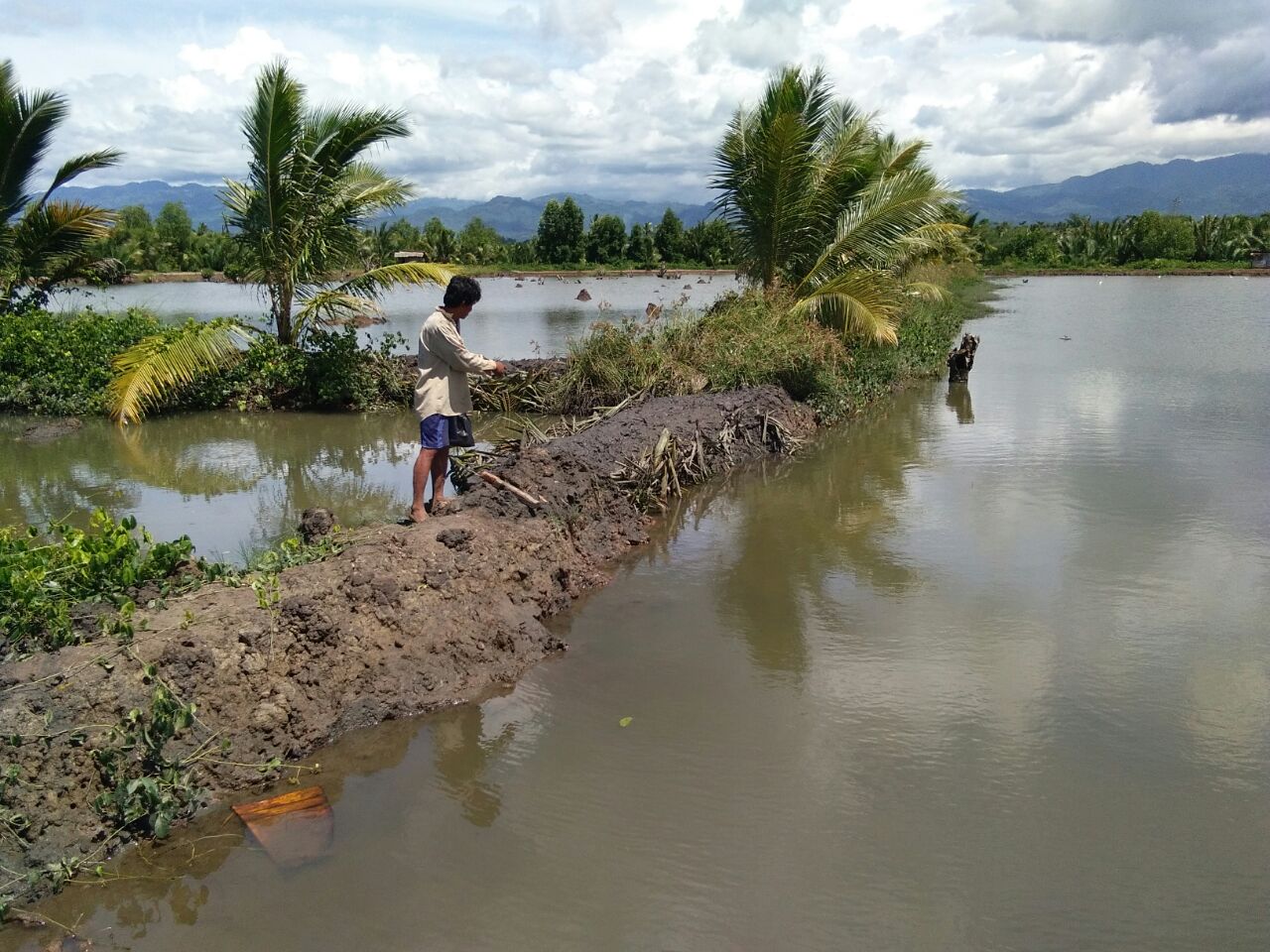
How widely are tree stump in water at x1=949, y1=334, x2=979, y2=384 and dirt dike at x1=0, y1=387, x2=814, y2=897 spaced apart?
10908mm

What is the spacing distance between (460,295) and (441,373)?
0.56 meters

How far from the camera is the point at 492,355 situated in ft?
60.0

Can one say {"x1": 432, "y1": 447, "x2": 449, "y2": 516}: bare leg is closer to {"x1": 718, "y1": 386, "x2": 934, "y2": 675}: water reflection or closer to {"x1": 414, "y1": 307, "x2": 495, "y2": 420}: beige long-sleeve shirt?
{"x1": 414, "y1": 307, "x2": 495, "y2": 420}: beige long-sleeve shirt

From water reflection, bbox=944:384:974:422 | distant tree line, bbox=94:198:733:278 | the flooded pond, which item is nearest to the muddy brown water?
water reflection, bbox=944:384:974:422

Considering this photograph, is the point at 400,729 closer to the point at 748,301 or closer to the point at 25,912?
the point at 25,912

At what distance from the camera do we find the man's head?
656 centimetres

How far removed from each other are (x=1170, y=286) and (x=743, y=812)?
49.3m

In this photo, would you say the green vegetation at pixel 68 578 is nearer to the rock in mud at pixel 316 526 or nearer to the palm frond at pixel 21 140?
the rock in mud at pixel 316 526

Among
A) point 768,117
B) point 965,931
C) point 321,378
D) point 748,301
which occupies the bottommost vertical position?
point 965,931

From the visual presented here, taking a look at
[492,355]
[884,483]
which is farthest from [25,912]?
[492,355]

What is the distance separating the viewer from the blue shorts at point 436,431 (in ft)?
21.9

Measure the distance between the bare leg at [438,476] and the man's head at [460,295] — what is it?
0.99m

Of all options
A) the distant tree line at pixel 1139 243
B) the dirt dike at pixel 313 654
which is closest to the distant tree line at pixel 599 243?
the distant tree line at pixel 1139 243

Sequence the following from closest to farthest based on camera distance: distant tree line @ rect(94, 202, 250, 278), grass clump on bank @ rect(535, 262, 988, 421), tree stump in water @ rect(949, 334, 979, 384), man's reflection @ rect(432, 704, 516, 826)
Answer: man's reflection @ rect(432, 704, 516, 826)
grass clump on bank @ rect(535, 262, 988, 421)
tree stump in water @ rect(949, 334, 979, 384)
distant tree line @ rect(94, 202, 250, 278)
